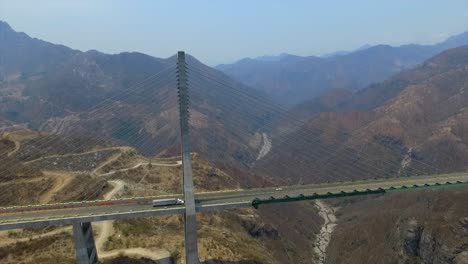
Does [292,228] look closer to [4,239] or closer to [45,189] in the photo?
[45,189]

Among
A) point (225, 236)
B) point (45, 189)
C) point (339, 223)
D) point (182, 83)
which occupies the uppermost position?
point (182, 83)

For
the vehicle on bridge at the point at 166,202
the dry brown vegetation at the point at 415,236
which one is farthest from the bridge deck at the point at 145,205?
the dry brown vegetation at the point at 415,236

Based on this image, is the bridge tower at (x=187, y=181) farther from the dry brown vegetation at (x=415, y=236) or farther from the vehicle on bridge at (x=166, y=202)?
the dry brown vegetation at (x=415, y=236)

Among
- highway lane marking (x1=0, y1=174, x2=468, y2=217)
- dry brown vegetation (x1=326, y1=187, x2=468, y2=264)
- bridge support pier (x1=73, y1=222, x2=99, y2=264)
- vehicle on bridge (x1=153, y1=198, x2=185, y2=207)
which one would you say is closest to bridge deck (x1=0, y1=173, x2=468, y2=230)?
highway lane marking (x1=0, y1=174, x2=468, y2=217)

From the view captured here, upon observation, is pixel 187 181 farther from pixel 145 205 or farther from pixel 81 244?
pixel 81 244

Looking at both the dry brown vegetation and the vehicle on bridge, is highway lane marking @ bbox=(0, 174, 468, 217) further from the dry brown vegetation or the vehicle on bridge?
the dry brown vegetation

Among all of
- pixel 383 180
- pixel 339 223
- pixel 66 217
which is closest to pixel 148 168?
pixel 66 217

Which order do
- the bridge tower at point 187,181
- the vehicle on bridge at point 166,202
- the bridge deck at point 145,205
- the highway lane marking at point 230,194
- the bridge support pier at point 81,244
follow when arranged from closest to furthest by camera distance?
the bridge support pier at point 81,244
the bridge deck at point 145,205
the bridge tower at point 187,181
the vehicle on bridge at point 166,202
the highway lane marking at point 230,194
